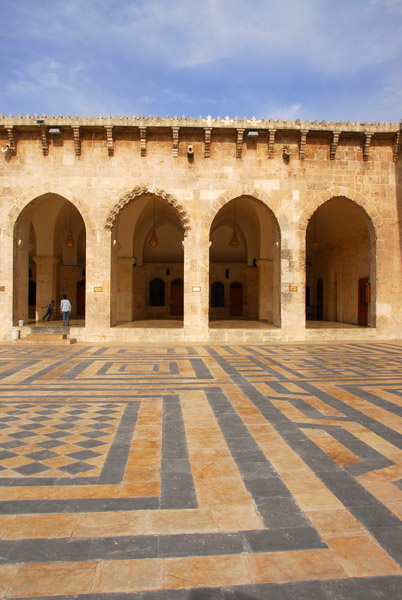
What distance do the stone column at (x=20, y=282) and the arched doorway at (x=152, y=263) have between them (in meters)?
3.98

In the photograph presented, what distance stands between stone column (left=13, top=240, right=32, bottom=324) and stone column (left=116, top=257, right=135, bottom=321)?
3.76 m

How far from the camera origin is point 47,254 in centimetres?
1697

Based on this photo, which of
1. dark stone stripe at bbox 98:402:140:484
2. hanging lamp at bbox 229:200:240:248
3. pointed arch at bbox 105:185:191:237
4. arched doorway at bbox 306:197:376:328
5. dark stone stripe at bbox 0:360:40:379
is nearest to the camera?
dark stone stripe at bbox 98:402:140:484

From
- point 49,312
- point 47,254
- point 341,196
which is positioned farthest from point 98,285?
point 341,196

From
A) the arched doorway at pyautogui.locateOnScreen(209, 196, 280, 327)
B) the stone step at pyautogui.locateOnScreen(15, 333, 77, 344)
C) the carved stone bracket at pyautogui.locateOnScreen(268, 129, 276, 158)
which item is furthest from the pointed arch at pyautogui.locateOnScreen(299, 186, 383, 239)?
the stone step at pyautogui.locateOnScreen(15, 333, 77, 344)

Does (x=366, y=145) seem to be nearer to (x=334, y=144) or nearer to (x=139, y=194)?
(x=334, y=144)

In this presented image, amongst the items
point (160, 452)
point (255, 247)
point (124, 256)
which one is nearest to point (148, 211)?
point (124, 256)

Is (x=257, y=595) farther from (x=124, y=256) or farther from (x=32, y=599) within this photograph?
(x=124, y=256)

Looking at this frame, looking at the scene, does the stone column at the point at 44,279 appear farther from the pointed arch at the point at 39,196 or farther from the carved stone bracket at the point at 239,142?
the carved stone bracket at the point at 239,142

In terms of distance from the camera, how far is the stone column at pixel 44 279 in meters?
16.9

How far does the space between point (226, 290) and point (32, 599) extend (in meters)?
18.9

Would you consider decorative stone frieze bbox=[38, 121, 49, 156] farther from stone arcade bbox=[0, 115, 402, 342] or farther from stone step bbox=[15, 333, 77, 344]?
stone step bbox=[15, 333, 77, 344]

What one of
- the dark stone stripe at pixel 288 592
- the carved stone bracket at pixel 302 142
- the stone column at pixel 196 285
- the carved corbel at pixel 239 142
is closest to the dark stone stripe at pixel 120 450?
the dark stone stripe at pixel 288 592

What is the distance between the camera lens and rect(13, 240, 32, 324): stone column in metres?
13.3
